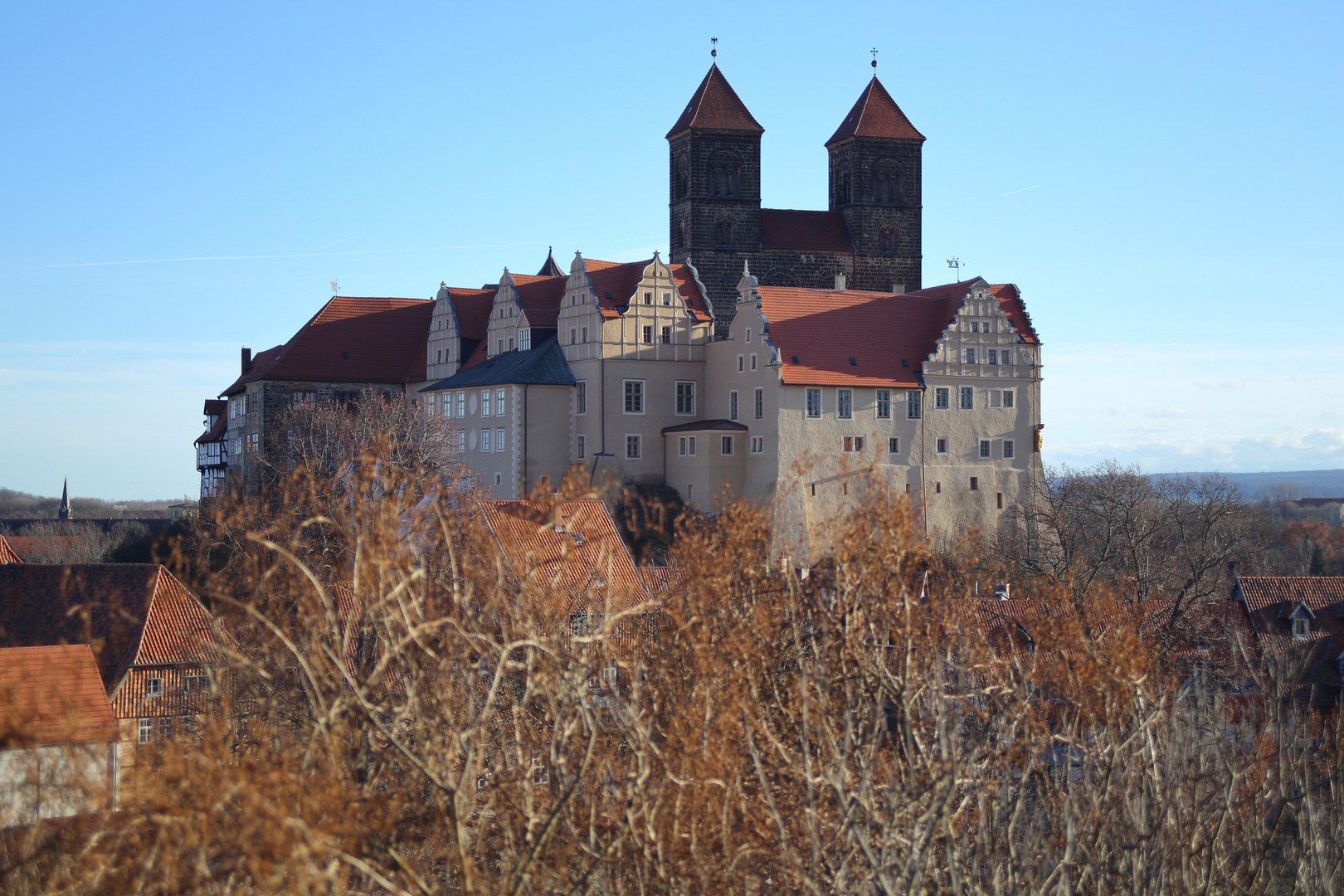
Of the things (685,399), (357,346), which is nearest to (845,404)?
(685,399)

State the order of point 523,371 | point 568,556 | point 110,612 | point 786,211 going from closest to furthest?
point 568,556 < point 110,612 < point 523,371 < point 786,211

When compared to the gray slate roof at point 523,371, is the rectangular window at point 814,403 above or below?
below

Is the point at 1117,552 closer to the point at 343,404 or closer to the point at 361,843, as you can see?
the point at 343,404

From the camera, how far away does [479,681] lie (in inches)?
664

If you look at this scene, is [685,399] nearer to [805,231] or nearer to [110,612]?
[805,231]

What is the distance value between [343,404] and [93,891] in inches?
2044

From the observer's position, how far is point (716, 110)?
6919cm

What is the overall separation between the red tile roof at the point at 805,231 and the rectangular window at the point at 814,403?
16879 millimetres

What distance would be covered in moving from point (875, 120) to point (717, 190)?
9.09m

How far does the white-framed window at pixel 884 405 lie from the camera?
53594 millimetres

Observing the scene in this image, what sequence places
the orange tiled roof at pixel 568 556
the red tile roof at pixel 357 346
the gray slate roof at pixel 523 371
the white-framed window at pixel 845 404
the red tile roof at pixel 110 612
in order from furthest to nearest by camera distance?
the red tile roof at pixel 357 346 < the gray slate roof at pixel 523 371 < the white-framed window at pixel 845 404 < the red tile roof at pixel 110 612 < the orange tiled roof at pixel 568 556

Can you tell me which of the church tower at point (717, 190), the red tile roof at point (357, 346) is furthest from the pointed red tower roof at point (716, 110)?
the red tile roof at point (357, 346)

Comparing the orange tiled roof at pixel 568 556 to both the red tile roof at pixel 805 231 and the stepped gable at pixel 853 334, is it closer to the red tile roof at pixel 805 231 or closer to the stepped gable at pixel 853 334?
the stepped gable at pixel 853 334

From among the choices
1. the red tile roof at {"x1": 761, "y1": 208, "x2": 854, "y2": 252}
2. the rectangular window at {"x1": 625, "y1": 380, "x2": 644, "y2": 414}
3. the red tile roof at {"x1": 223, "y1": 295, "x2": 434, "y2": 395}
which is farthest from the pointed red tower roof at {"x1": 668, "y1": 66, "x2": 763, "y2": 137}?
the rectangular window at {"x1": 625, "y1": 380, "x2": 644, "y2": 414}
